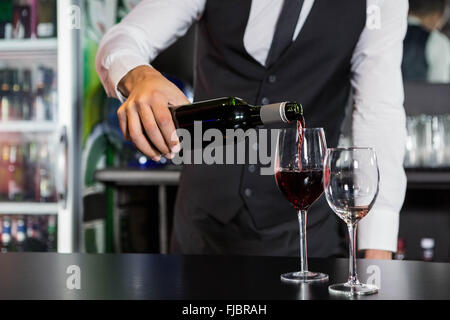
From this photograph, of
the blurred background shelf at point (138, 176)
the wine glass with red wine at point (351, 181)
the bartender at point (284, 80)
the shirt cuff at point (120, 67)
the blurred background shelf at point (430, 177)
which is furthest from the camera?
the blurred background shelf at point (138, 176)

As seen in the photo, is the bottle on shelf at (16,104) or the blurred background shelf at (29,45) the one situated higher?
the blurred background shelf at (29,45)

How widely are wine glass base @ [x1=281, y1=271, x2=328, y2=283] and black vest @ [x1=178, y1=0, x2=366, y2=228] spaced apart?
2.00ft

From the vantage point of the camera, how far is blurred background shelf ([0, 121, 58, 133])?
262 centimetres

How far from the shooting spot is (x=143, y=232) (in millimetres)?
2758

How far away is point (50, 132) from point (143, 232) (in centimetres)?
67

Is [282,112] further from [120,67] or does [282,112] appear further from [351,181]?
[120,67]

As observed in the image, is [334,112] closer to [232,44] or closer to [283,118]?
[232,44]

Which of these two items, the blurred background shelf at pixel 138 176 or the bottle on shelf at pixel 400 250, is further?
the bottle on shelf at pixel 400 250

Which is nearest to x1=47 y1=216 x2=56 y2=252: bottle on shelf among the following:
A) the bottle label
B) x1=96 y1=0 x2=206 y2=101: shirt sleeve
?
x1=96 y1=0 x2=206 y2=101: shirt sleeve

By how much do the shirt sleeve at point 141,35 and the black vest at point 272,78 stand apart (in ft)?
0.26

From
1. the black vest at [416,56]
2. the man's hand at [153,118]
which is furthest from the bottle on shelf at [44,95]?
the man's hand at [153,118]

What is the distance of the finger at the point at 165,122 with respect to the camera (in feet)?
3.38

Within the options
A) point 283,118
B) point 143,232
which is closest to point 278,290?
point 283,118

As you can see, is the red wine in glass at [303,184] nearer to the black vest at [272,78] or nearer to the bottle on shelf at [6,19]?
the black vest at [272,78]
